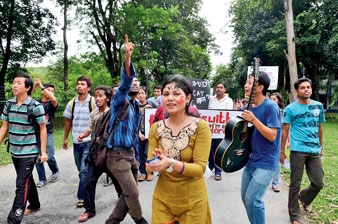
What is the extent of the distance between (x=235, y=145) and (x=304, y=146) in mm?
1388

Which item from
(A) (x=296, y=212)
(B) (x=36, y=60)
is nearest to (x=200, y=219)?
(A) (x=296, y=212)

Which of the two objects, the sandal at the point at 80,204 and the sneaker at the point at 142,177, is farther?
the sneaker at the point at 142,177

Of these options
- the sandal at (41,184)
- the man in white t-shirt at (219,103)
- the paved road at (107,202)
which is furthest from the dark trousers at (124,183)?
the man in white t-shirt at (219,103)

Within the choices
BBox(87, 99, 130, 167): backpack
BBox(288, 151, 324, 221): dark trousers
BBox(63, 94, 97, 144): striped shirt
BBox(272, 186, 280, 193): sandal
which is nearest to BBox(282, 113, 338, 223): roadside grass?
BBox(288, 151, 324, 221): dark trousers

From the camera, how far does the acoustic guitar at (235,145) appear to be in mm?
2539

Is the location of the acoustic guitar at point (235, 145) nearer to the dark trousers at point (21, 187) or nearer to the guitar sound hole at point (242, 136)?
the guitar sound hole at point (242, 136)

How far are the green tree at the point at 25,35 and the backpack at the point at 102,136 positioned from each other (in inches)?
548

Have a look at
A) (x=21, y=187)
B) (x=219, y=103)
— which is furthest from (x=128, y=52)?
(x=219, y=103)

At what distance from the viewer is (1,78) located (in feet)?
52.5

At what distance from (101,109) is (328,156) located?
7.10 metres

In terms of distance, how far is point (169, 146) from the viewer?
185 centimetres

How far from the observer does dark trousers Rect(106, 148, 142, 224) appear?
9.14 ft

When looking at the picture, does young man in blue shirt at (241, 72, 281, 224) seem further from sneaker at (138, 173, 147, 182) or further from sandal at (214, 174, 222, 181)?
sneaker at (138, 173, 147, 182)

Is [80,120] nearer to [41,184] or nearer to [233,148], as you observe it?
[41,184]
